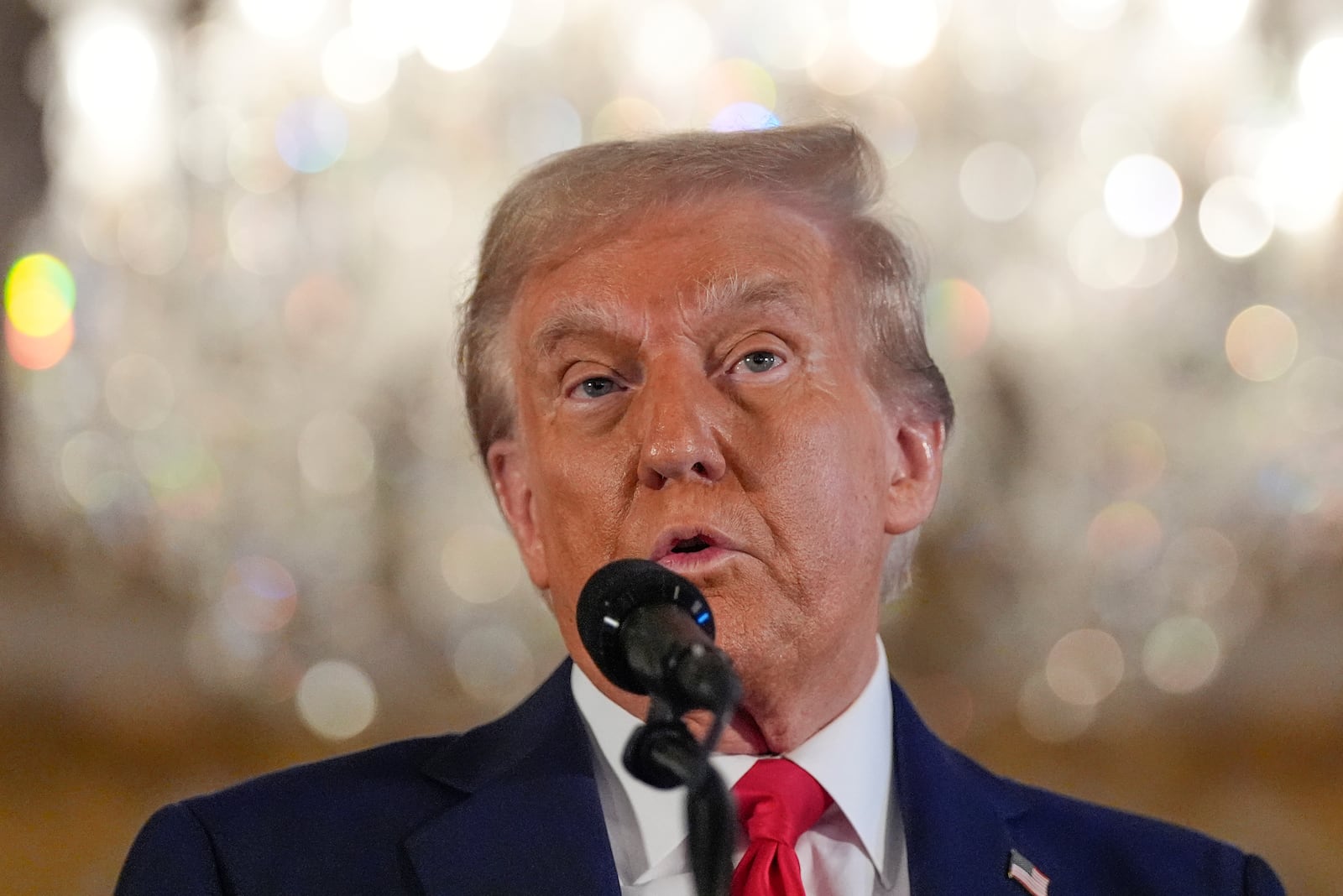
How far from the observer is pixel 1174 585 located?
5.20m

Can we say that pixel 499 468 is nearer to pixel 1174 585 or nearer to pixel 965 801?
pixel 965 801

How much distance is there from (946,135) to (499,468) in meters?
3.42

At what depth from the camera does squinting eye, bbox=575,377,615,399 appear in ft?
5.45

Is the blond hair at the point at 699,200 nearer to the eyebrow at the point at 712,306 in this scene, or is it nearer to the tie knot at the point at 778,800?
the eyebrow at the point at 712,306

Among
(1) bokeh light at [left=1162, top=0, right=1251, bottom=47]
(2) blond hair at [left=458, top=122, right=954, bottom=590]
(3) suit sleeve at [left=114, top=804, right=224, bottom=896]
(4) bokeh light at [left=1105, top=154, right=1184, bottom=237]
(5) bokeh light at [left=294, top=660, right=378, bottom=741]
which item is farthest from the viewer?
(5) bokeh light at [left=294, top=660, right=378, bottom=741]

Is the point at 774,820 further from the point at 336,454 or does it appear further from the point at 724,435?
the point at 336,454

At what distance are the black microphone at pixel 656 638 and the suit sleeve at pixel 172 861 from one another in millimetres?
607

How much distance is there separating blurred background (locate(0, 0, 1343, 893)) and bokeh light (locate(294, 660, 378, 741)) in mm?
15

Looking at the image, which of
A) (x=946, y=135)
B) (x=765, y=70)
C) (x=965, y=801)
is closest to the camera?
(x=965, y=801)

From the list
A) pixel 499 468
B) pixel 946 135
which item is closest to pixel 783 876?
pixel 499 468

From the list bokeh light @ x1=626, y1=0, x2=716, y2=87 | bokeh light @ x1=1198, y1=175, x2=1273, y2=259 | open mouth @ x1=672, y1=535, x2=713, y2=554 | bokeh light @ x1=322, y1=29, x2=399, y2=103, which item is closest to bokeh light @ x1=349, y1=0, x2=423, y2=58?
bokeh light @ x1=322, y1=29, x2=399, y2=103

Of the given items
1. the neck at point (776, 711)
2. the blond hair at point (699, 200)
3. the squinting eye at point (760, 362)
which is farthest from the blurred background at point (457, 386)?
the neck at point (776, 711)

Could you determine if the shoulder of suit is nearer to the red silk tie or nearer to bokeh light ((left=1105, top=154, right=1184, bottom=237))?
the red silk tie

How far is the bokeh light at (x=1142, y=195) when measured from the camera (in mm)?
4977
